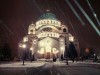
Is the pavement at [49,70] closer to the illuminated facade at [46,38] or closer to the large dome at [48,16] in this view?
the illuminated facade at [46,38]

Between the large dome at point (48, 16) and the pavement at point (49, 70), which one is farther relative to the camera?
the large dome at point (48, 16)

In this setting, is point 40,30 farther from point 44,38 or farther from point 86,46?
point 86,46

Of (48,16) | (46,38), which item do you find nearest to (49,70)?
(46,38)

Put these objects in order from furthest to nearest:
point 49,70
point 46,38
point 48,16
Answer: point 48,16, point 46,38, point 49,70

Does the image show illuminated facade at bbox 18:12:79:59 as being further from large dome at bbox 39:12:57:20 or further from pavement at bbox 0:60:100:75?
pavement at bbox 0:60:100:75

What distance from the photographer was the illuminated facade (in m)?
94.5

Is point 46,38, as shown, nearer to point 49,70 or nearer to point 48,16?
point 48,16

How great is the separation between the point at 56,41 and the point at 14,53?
30787 millimetres

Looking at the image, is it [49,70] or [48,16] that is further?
[48,16]

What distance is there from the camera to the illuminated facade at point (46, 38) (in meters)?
94.5

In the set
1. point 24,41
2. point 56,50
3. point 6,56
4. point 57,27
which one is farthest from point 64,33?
point 6,56

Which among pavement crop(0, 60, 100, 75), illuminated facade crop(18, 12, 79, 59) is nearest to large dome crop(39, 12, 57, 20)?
illuminated facade crop(18, 12, 79, 59)

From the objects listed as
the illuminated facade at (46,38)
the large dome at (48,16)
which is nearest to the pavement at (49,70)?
the illuminated facade at (46,38)

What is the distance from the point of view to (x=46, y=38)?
94312mm
